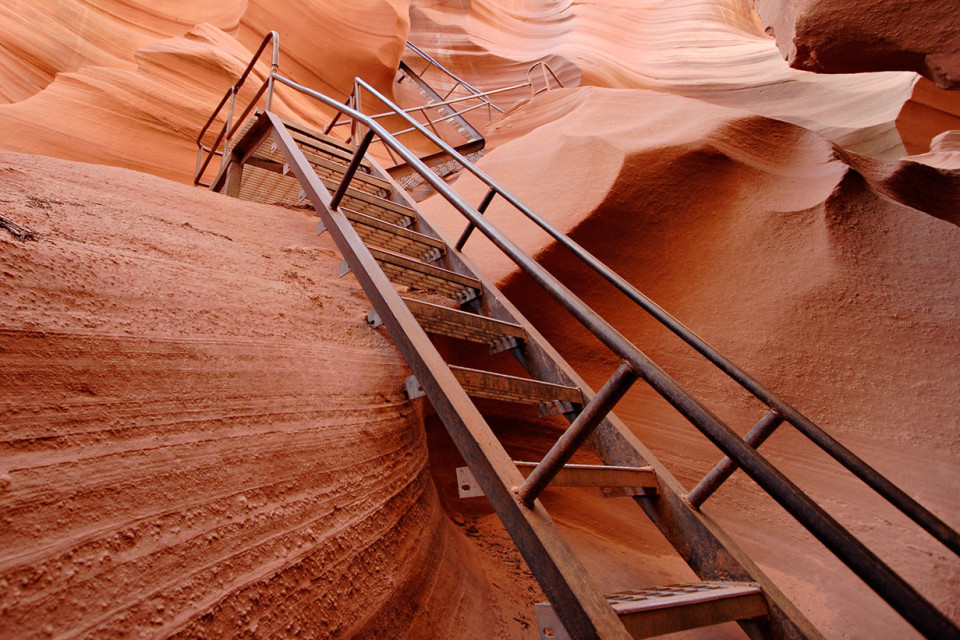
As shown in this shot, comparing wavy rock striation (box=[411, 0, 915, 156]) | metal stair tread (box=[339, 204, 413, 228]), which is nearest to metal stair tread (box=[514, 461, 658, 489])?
metal stair tread (box=[339, 204, 413, 228])

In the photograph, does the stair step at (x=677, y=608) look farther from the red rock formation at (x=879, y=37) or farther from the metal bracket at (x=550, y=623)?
the red rock formation at (x=879, y=37)

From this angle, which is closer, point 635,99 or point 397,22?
point 635,99

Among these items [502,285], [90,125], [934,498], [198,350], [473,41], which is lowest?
[934,498]

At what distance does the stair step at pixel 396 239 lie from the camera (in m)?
3.18

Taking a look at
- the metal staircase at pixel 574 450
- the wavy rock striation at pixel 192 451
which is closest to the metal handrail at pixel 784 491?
the metal staircase at pixel 574 450

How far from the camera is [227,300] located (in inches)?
88.1

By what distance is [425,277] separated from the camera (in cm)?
297

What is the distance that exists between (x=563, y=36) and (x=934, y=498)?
14810 millimetres

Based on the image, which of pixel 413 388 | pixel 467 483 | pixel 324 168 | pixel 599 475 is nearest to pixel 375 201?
pixel 324 168

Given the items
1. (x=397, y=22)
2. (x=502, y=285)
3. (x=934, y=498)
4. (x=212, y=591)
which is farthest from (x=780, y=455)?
(x=397, y=22)

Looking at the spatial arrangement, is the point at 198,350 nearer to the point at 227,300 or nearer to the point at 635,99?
the point at 227,300

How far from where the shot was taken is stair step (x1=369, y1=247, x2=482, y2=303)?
9.39 feet

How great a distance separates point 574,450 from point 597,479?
556mm

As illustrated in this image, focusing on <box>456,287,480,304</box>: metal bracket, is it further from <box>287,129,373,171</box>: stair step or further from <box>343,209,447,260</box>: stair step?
<box>287,129,373,171</box>: stair step
